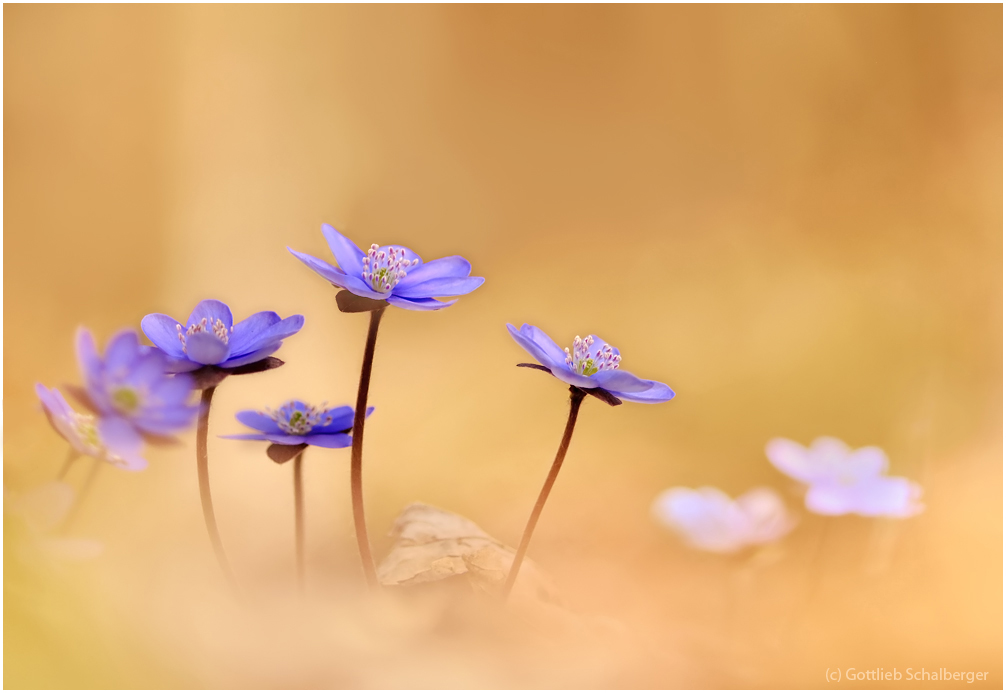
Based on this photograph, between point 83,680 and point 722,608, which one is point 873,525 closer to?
point 722,608

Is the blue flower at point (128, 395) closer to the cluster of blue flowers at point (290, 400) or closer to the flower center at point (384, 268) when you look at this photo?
the cluster of blue flowers at point (290, 400)

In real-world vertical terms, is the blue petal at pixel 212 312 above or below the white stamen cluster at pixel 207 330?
above

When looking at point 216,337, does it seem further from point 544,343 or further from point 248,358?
point 544,343

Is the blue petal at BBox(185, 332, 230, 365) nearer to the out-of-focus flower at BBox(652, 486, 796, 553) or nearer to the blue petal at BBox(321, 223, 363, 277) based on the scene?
the blue petal at BBox(321, 223, 363, 277)

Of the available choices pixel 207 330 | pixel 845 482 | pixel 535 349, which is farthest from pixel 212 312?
pixel 845 482

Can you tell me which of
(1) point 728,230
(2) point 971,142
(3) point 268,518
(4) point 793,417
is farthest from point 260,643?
(2) point 971,142

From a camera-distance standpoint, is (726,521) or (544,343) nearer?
(544,343)

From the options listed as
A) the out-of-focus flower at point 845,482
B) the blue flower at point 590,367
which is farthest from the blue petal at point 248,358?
the out-of-focus flower at point 845,482
